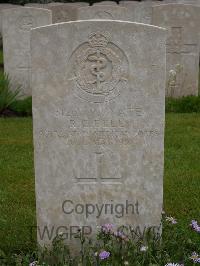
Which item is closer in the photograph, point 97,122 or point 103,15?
point 97,122

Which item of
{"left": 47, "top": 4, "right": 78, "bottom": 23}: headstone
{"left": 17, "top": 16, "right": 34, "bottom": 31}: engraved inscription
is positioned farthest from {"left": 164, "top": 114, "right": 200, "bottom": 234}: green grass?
{"left": 47, "top": 4, "right": 78, "bottom": 23}: headstone

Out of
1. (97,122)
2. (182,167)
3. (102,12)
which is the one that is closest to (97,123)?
(97,122)

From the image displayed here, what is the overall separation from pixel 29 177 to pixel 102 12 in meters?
5.18

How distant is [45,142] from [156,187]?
30.1 inches

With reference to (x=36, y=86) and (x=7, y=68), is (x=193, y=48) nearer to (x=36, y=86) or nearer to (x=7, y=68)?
(x=7, y=68)

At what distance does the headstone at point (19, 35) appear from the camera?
9383 millimetres

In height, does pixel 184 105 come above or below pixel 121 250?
above

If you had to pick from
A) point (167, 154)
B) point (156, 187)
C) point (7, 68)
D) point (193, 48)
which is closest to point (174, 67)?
point (193, 48)

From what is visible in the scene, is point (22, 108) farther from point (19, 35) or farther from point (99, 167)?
point (99, 167)

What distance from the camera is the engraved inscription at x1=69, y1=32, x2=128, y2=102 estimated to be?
353cm

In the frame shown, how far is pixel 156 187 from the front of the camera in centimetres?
374

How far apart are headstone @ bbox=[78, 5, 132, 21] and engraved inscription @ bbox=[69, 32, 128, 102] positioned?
6754mm

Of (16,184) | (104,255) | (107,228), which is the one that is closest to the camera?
(104,255)

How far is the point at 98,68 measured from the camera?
3574 mm
